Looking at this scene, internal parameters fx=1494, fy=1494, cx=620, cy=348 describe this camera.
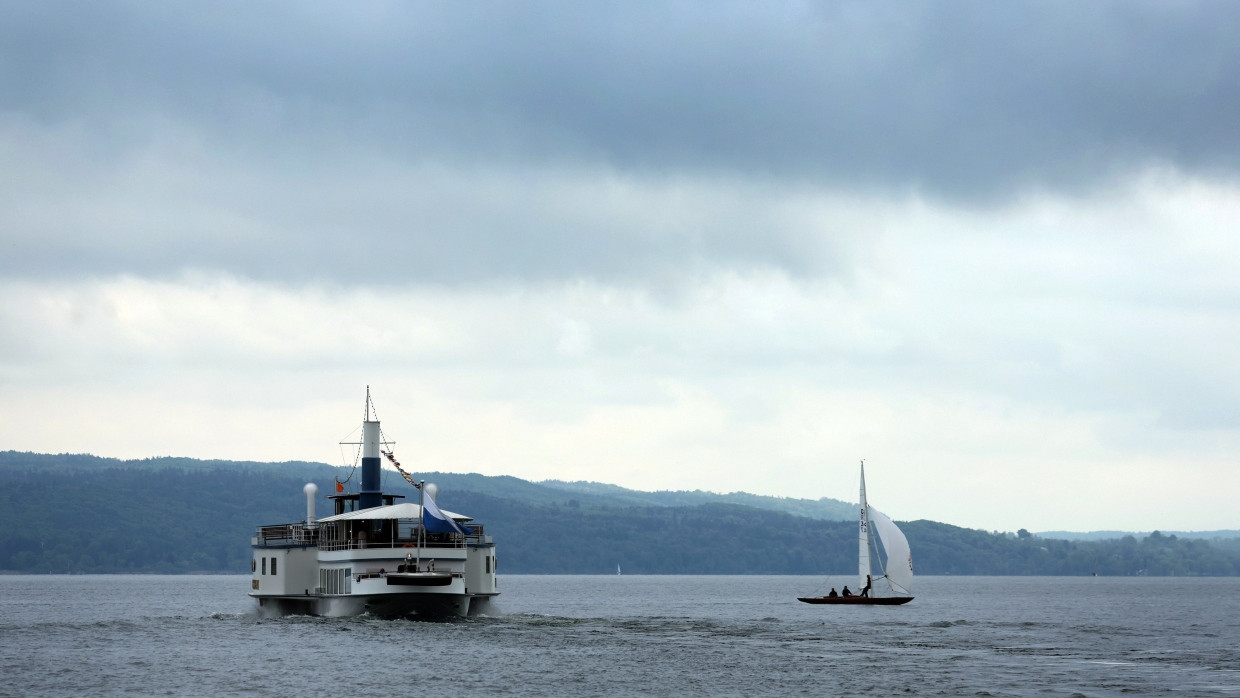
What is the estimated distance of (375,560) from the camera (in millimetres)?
86875

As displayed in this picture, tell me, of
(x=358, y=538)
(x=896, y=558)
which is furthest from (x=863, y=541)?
(x=358, y=538)

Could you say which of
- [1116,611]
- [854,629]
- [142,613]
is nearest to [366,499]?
[854,629]

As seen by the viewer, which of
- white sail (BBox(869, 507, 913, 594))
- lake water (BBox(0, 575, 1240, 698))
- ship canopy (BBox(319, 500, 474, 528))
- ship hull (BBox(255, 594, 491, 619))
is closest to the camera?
lake water (BBox(0, 575, 1240, 698))

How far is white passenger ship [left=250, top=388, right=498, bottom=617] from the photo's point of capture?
280ft

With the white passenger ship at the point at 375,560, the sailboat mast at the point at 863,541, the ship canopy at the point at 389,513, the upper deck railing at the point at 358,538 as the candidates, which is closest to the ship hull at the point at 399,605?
the white passenger ship at the point at 375,560

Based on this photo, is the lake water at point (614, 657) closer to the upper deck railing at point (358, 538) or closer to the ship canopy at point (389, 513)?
the upper deck railing at point (358, 538)

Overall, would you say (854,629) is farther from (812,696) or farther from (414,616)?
(812,696)

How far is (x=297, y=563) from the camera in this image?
9662 centimetres

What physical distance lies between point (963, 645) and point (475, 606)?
1182 inches

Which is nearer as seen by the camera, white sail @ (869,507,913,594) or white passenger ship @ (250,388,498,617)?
white passenger ship @ (250,388,498,617)

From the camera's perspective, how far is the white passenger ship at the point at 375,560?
85438 millimetres

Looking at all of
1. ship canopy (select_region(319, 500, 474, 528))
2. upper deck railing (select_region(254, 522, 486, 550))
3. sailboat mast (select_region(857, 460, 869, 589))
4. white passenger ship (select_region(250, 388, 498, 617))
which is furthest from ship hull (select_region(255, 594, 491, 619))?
sailboat mast (select_region(857, 460, 869, 589))

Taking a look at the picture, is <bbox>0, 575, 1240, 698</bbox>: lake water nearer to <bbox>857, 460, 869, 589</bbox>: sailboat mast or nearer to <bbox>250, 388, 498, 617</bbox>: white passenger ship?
<bbox>250, 388, 498, 617</bbox>: white passenger ship

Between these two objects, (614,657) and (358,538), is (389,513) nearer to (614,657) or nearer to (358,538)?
(358,538)
